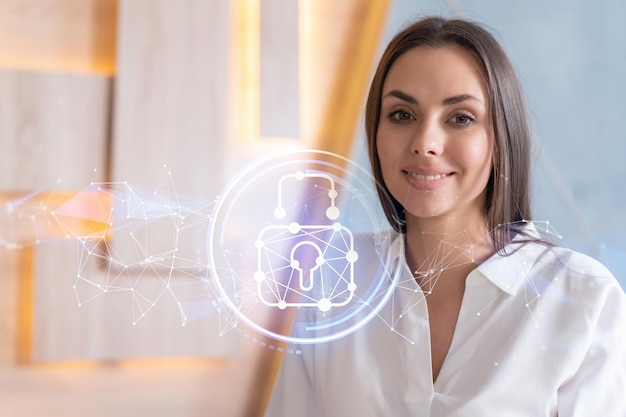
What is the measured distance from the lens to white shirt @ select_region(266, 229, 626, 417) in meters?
0.54

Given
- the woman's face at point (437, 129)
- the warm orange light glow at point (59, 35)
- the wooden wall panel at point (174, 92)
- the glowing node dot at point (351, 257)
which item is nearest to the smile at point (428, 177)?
the woman's face at point (437, 129)

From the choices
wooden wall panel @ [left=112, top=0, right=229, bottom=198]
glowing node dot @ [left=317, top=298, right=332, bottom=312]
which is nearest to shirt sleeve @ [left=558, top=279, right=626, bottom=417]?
glowing node dot @ [left=317, top=298, right=332, bottom=312]

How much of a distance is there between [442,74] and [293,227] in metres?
0.20

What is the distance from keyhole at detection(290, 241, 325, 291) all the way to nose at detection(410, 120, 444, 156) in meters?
0.14

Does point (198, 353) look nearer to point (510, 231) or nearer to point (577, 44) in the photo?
point (510, 231)

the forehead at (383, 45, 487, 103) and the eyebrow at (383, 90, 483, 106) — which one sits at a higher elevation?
the forehead at (383, 45, 487, 103)

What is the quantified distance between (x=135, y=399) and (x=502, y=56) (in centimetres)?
49

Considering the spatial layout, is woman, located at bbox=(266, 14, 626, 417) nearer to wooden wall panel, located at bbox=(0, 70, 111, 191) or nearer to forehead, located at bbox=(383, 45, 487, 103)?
forehead, located at bbox=(383, 45, 487, 103)

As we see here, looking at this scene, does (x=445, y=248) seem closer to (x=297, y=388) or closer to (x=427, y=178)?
(x=427, y=178)

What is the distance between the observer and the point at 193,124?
2.49 feet

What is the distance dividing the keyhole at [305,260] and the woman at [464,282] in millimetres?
64

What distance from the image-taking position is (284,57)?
0.77m

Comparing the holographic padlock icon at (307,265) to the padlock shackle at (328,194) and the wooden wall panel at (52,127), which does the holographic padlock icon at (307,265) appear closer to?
the padlock shackle at (328,194)

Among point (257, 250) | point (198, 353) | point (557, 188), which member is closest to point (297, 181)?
point (257, 250)
